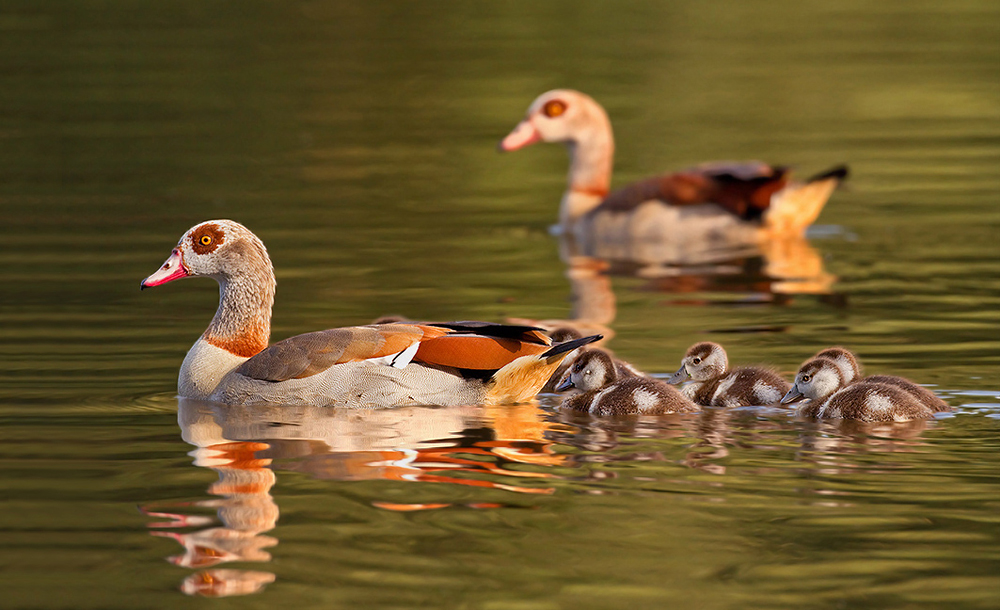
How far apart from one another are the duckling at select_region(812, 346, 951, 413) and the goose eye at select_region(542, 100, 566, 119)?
983cm

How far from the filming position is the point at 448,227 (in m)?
17.2

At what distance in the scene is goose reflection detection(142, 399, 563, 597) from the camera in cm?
669

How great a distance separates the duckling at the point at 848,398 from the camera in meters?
8.53

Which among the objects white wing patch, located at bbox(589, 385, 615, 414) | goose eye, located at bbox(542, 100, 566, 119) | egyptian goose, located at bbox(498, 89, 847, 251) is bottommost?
white wing patch, located at bbox(589, 385, 615, 414)

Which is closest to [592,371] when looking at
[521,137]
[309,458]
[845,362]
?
[845,362]

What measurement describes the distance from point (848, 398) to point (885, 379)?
0.36 m

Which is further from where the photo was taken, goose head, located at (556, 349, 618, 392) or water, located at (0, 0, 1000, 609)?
goose head, located at (556, 349, 618, 392)

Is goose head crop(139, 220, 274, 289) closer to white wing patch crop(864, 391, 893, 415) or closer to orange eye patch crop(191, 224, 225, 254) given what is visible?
orange eye patch crop(191, 224, 225, 254)

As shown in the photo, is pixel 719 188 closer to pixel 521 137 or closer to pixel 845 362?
pixel 521 137

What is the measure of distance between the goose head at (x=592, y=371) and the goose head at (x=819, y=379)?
3.82 ft

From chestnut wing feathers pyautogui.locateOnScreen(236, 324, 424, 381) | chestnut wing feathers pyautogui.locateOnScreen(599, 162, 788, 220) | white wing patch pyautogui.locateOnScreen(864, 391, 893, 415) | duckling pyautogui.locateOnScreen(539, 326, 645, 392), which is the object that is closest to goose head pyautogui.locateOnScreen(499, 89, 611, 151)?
chestnut wing feathers pyautogui.locateOnScreen(599, 162, 788, 220)

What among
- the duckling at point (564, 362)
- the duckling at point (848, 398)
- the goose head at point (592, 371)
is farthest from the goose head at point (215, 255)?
the duckling at point (848, 398)

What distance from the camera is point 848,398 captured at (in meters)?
8.65

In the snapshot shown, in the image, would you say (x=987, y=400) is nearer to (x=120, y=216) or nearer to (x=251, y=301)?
(x=251, y=301)
